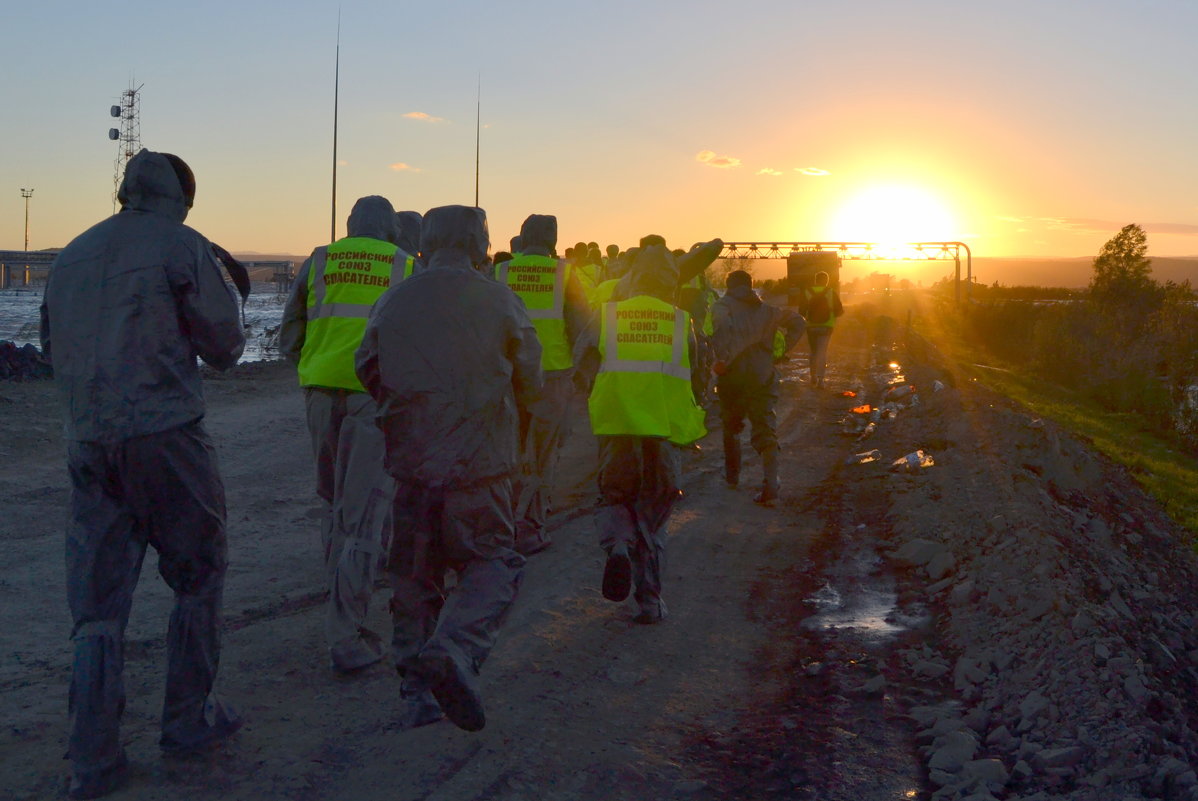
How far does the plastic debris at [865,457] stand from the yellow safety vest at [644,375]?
695 centimetres

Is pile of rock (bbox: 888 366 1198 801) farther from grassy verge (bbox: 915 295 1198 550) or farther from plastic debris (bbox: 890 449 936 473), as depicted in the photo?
grassy verge (bbox: 915 295 1198 550)

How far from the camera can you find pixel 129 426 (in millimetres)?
4152

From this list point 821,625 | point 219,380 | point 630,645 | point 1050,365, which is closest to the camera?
point 630,645

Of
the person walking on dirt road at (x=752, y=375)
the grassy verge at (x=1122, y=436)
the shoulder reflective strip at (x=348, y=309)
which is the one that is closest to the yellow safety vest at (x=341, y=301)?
the shoulder reflective strip at (x=348, y=309)

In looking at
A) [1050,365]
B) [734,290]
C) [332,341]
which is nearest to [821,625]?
[332,341]

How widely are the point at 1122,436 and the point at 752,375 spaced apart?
41.4ft

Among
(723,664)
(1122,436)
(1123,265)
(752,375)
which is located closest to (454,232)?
(723,664)

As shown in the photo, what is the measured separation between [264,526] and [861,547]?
15.7 feet

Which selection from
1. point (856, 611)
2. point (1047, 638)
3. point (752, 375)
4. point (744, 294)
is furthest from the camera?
point (752, 375)

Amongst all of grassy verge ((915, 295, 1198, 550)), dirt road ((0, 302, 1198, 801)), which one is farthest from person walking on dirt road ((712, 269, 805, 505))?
grassy verge ((915, 295, 1198, 550))

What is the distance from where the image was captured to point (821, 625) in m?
6.97

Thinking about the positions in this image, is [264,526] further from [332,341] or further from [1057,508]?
[1057,508]

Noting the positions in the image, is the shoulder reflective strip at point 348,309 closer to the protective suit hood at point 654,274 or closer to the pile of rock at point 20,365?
the protective suit hood at point 654,274

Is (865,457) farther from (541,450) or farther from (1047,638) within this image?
(1047,638)
